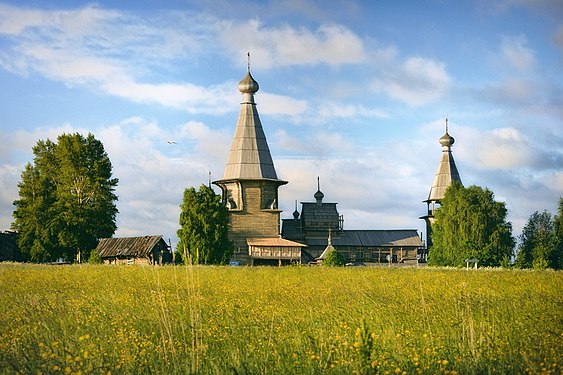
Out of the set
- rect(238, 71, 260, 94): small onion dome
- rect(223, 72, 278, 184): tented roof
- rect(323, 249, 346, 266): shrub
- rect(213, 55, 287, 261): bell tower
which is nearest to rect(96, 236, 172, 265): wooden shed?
rect(213, 55, 287, 261): bell tower

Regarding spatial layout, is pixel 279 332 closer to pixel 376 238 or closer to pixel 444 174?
pixel 376 238

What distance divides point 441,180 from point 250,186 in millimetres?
21821

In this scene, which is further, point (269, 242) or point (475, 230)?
point (269, 242)

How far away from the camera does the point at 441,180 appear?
75.6 metres

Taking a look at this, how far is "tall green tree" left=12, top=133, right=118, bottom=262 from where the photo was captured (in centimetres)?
5356

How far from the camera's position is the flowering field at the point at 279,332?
779 cm

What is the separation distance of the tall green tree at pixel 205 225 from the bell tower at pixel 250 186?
8.99m

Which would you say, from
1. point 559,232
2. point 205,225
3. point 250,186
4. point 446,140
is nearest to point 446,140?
point 446,140

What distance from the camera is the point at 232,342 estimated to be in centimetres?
950

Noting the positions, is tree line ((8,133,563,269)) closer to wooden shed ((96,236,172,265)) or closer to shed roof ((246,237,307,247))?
wooden shed ((96,236,172,265))

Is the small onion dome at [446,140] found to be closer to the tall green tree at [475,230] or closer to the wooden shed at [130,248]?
the tall green tree at [475,230]

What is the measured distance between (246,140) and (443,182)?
21.8 m

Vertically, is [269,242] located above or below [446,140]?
below

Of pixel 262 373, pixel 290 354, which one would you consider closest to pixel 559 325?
pixel 290 354
